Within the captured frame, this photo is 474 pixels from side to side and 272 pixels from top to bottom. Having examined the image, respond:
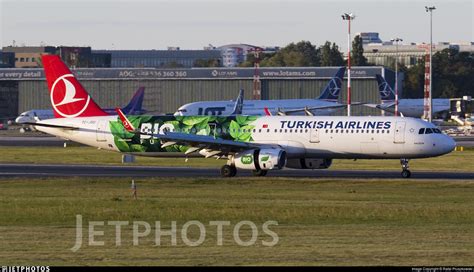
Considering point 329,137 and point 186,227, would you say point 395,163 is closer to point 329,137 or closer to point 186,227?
point 329,137

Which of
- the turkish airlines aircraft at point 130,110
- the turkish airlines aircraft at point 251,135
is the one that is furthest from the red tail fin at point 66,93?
the turkish airlines aircraft at point 130,110

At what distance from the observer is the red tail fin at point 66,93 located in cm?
6091

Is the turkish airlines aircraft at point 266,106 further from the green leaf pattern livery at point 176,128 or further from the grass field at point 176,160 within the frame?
the green leaf pattern livery at point 176,128

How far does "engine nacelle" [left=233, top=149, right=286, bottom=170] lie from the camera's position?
177ft

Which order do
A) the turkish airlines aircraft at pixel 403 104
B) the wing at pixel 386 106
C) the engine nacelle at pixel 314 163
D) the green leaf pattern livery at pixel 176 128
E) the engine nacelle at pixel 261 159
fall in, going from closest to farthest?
the engine nacelle at pixel 261 159
the engine nacelle at pixel 314 163
the green leaf pattern livery at pixel 176 128
the wing at pixel 386 106
the turkish airlines aircraft at pixel 403 104

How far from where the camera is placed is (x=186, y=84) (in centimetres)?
15788

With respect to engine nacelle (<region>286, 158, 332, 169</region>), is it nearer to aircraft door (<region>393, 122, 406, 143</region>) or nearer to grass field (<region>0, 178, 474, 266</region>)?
aircraft door (<region>393, 122, 406, 143</region>)

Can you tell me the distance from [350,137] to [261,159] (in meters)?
4.58

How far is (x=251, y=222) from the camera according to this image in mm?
32750

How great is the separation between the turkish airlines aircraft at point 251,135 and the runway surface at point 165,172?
3.40 feet

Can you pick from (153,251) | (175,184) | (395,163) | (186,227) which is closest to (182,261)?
(153,251)

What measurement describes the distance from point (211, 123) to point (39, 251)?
106ft

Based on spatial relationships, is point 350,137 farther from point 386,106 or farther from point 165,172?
point 386,106

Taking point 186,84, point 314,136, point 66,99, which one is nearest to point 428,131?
point 314,136
